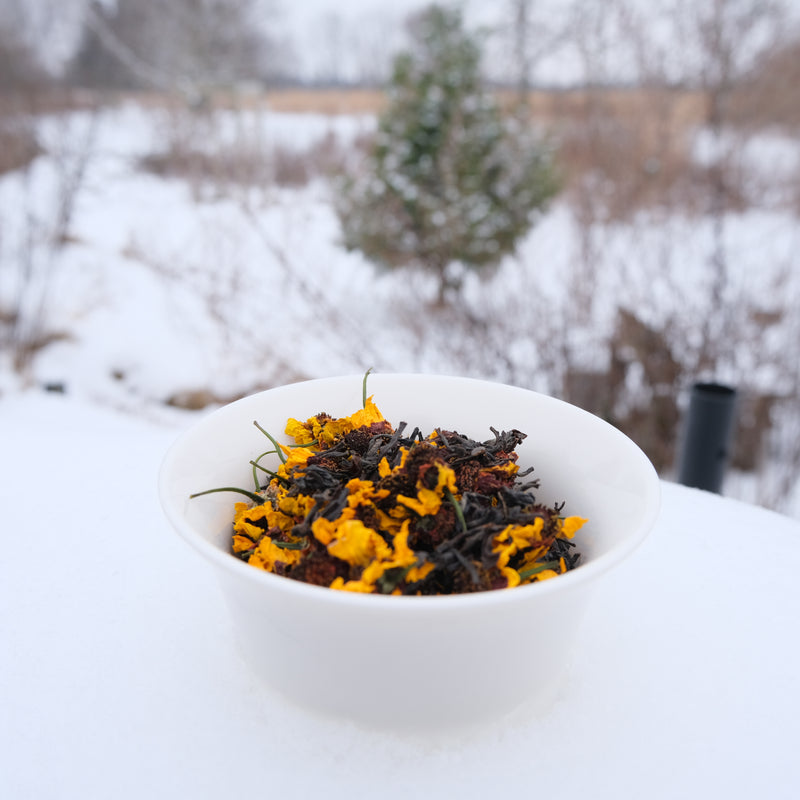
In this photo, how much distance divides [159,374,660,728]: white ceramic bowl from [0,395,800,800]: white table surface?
26 mm

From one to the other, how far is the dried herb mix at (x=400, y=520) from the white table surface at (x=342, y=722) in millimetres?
99

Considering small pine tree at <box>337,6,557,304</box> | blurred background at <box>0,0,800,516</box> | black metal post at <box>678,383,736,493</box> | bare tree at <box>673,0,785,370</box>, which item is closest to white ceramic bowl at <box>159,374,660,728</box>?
black metal post at <box>678,383,736,493</box>

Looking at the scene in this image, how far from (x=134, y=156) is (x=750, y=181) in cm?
424

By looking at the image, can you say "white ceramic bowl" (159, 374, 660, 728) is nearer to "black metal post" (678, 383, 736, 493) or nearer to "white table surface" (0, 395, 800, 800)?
"white table surface" (0, 395, 800, 800)

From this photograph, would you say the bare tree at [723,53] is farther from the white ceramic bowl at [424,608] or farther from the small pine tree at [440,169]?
the white ceramic bowl at [424,608]

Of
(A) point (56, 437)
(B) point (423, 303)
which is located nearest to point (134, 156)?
(B) point (423, 303)

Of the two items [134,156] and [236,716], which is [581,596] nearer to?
[236,716]

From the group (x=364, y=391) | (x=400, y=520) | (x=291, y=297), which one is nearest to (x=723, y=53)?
(x=291, y=297)

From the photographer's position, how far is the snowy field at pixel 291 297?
2102 millimetres

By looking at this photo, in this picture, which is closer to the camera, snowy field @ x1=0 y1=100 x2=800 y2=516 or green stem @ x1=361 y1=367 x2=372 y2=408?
green stem @ x1=361 y1=367 x2=372 y2=408

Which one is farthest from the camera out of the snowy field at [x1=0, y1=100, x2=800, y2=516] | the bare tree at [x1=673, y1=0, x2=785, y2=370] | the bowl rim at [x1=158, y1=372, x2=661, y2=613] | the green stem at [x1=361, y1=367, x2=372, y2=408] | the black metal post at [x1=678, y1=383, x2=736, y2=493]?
the bare tree at [x1=673, y1=0, x2=785, y2=370]

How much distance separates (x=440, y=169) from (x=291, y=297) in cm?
93

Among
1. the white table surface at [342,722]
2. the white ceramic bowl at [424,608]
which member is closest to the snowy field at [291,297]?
the white table surface at [342,722]

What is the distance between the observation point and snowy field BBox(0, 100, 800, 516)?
2.10 m
